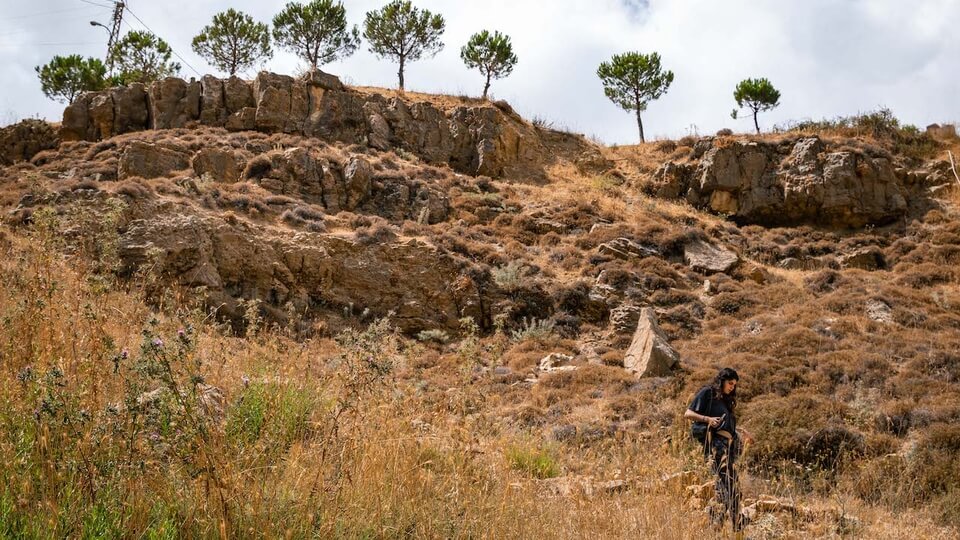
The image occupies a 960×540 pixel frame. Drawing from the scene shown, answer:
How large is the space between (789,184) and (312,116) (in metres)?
22.7

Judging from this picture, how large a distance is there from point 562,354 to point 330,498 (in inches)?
521

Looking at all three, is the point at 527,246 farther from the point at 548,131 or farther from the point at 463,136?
the point at 548,131

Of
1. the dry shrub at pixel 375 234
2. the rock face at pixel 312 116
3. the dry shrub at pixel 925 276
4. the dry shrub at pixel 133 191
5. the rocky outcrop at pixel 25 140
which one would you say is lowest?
the dry shrub at pixel 925 276

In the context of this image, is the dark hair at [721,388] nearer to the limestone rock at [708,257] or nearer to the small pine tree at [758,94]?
the limestone rock at [708,257]

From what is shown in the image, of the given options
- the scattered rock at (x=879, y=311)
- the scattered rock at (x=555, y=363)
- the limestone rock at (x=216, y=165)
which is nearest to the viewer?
the scattered rock at (x=555, y=363)

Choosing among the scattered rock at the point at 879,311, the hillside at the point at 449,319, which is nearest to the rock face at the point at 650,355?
the hillside at the point at 449,319

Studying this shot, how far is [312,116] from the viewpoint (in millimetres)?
29625

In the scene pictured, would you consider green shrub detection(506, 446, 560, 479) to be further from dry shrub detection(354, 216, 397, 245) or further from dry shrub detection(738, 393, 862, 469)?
dry shrub detection(354, 216, 397, 245)

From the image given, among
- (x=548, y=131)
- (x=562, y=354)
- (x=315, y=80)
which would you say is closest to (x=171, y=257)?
(x=562, y=354)

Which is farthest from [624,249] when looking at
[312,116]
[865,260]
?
[312,116]

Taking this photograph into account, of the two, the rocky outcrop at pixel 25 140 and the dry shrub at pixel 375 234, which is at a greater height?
the rocky outcrop at pixel 25 140

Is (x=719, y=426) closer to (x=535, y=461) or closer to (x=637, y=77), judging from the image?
(x=535, y=461)

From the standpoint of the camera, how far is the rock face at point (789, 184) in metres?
26.7

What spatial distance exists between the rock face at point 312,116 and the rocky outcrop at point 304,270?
12640 mm
